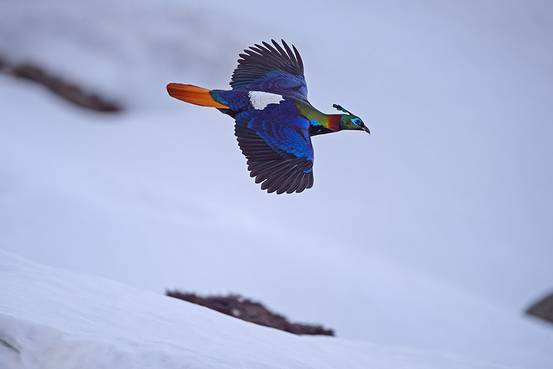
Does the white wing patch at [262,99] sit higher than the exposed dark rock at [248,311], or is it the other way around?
the white wing patch at [262,99]

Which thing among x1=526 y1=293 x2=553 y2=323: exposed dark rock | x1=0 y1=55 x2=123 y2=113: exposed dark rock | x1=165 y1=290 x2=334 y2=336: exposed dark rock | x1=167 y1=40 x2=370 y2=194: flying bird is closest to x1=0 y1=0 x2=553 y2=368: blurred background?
x1=0 y1=55 x2=123 y2=113: exposed dark rock

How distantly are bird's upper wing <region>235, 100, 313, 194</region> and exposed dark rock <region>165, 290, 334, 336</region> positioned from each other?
1.27 metres

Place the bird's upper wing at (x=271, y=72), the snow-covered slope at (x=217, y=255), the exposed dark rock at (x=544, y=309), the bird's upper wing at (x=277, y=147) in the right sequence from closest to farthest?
the bird's upper wing at (x=277, y=147) → the bird's upper wing at (x=271, y=72) → the snow-covered slope at (x=217, y=255) → the exposed dark rock at (x=544, y=309)

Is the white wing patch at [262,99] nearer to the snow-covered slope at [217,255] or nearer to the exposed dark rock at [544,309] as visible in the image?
the snow-covered slope at [217,255]

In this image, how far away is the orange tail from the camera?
215 centimetres

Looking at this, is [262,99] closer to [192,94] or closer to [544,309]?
[192,94]

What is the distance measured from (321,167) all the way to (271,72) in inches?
140

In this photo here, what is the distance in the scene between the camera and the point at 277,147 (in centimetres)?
216

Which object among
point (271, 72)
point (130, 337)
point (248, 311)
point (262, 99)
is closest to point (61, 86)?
point (248, 311)

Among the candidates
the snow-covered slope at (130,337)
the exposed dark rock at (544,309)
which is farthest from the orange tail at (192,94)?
the exposed dark rock at (544,309)

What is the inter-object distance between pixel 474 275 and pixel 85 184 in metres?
2.47

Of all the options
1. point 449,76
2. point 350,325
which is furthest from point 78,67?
point 350,325

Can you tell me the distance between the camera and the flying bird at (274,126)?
2131 millimetres

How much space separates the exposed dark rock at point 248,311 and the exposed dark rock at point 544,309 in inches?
78.2
